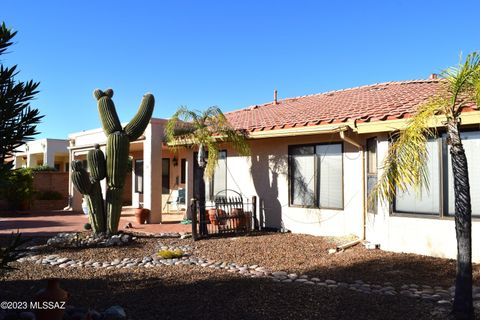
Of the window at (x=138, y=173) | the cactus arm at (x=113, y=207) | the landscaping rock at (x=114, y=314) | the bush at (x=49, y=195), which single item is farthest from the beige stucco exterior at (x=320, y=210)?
the bush at (x=49, y=195)

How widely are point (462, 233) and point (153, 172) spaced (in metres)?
11.1

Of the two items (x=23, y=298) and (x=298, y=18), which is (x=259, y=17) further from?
(x=23, y=298)

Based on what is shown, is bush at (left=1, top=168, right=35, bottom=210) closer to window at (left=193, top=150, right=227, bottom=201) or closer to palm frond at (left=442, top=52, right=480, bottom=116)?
window at (left=193, top=150, right=227, bottom=201)

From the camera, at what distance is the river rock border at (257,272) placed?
5.98 metres

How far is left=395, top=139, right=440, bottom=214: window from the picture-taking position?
26.8 feet

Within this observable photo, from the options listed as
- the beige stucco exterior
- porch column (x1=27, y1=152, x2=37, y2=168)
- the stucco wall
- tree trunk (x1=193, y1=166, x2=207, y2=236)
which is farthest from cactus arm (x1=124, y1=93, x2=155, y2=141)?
porch column (x1=27, y1=152, x2=37, y2=168)

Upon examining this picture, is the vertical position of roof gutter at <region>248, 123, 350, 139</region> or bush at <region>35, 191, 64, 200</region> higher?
roof gutter at <region>248, 123, 350, 139</region>

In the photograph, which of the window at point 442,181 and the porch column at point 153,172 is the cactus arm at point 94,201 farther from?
the window at point 442,181

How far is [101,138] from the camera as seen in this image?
1823 centimetres

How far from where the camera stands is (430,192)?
8.26 metres

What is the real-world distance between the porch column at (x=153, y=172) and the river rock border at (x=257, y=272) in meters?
4.77

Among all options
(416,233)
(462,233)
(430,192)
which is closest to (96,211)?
(416,233)

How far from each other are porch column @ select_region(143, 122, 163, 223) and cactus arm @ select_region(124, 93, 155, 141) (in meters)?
3.23

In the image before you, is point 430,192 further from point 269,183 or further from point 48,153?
point 48,153
